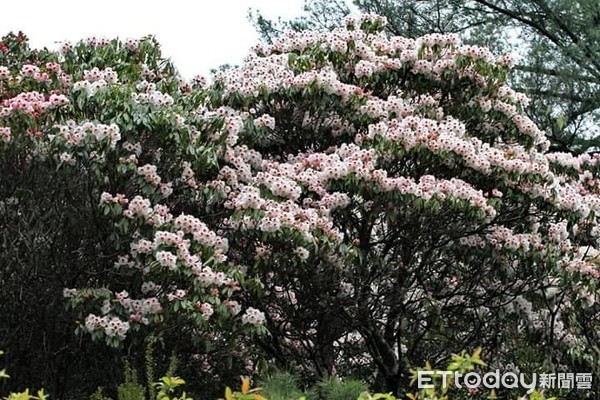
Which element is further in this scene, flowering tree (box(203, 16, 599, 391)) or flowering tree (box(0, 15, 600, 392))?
flowering tree (box(203, 16, 599, 391))

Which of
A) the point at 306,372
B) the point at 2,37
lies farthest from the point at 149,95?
the point at 306,372

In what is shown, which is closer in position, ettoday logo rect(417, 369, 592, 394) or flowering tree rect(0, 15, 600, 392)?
flowering tree rect(0, 15, 600, 392)

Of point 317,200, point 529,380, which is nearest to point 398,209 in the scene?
point 317,200

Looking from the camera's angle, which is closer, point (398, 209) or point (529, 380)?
point (398, 209)

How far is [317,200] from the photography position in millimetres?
5383

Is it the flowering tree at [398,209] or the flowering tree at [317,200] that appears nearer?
the flowering tree at [317,200]

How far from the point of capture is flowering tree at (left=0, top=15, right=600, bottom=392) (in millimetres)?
4820

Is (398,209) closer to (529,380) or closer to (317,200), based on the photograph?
A: (317,200)

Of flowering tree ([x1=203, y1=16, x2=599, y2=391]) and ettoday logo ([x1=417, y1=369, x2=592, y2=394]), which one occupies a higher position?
flowering tree ([x1=203, y1=16, x2=599, y2=391])

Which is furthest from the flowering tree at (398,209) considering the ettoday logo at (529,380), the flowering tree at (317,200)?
the ettoday logo at (529,380)

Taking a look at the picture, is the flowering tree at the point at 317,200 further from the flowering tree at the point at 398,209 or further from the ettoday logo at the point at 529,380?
the ettoday logo at the point at 529,380

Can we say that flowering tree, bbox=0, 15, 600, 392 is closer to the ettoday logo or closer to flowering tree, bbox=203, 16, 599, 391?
flowering tree, bbox=203, 16, 599, 391

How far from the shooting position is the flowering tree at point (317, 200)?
4.82 m

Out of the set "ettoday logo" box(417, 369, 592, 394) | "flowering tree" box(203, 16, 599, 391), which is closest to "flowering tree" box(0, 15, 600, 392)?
"flowering tree" box(203, 16, 599, 391)
